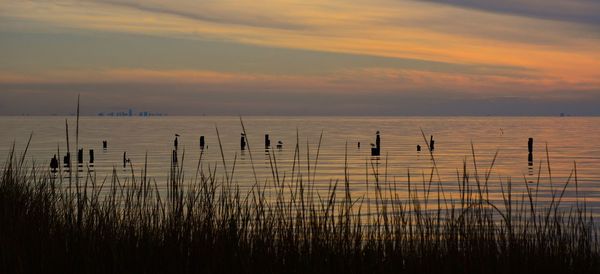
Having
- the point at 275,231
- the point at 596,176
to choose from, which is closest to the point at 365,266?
the point at 275,231

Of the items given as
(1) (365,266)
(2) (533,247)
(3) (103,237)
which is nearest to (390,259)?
(1) (365,266)

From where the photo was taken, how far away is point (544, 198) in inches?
1019

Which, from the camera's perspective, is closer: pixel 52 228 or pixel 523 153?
pixel 52 228

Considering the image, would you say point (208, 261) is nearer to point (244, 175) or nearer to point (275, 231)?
point (275, 231)

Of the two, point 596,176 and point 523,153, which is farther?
point 523,153

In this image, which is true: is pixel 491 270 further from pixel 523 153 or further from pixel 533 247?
pixel 523 153

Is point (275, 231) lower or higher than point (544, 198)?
higher

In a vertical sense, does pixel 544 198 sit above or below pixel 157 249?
below

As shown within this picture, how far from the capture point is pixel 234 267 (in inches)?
316

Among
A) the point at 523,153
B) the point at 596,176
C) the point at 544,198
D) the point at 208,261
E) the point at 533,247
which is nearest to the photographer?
the point at 208,261

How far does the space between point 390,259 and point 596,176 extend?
99.0 feet

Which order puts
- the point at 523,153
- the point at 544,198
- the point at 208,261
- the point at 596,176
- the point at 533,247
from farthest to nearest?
the point at 523,153, the point at 596,176, the point at 544,198, the point at 533,247, the point at 208,261

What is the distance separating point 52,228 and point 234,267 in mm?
2556

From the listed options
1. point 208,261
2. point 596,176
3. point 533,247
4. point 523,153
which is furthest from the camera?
point 523,153
